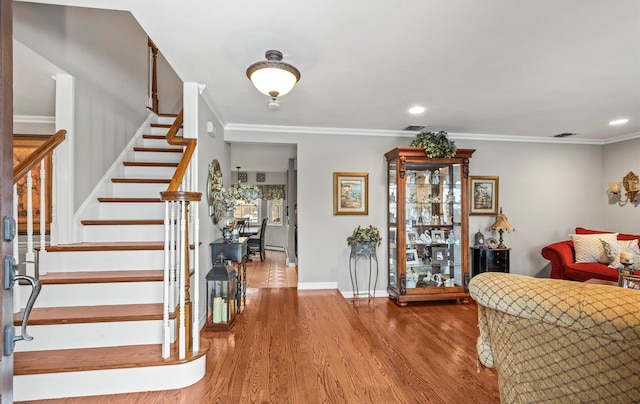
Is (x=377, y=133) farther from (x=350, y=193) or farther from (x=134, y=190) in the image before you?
(x=134, y=190)

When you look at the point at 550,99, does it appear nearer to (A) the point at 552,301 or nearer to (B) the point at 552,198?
(B) the point at 552,198

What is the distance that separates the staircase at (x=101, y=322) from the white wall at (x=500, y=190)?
2.08 meters

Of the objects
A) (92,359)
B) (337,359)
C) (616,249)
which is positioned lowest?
(337,359)

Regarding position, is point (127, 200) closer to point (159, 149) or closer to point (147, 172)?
point (147, 172)

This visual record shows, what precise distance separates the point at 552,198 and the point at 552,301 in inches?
191

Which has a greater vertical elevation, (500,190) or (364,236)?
(500,190)

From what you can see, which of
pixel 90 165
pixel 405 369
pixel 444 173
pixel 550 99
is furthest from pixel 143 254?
pixel 550 99

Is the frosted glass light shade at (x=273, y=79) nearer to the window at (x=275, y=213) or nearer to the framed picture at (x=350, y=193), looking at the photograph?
the framed picture at (x=350, y=193)

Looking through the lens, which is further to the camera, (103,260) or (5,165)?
(103,260)

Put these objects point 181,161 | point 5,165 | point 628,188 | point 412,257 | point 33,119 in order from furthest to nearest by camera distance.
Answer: point 628,188, point 412,257, point 33,119, point 181,161, point 5,165

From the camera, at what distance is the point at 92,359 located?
6.52 feet

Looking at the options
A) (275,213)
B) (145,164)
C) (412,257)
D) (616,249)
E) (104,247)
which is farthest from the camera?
(275,213)

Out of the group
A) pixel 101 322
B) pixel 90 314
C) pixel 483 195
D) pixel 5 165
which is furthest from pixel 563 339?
pixel 483 195

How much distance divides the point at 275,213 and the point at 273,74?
309 inches
